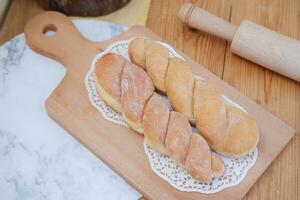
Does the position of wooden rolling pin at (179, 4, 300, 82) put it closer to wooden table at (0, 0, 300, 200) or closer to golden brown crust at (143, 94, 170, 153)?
wooden table at (0, 0, 300, 200)

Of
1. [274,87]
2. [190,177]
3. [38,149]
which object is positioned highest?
[274,87]

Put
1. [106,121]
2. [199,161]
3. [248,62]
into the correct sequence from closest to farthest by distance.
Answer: [199,161], [106,121], [248,62]

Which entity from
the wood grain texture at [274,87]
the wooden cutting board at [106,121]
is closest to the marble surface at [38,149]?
the wooden cutting board at [106,121]

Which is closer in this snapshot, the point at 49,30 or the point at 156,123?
the point at 156,123

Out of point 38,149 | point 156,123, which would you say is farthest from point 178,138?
point 38,149

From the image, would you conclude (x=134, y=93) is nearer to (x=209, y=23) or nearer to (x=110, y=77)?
(x=110, y=77)

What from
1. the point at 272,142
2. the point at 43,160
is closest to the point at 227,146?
the point at 272,142

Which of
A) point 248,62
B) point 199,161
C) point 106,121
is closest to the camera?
point 199,161
